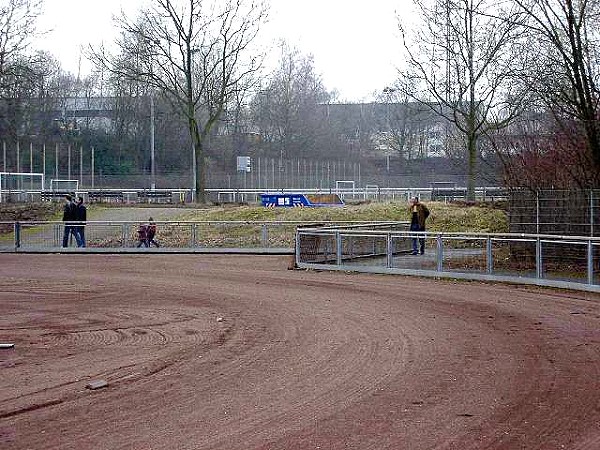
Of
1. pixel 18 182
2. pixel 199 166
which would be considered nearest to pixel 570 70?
pixel 199 166

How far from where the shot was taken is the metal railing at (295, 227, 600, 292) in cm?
1828

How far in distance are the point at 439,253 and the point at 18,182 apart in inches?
1488

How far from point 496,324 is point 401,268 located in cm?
862

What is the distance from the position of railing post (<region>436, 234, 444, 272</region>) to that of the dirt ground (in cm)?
263

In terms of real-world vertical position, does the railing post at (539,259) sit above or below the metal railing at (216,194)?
below

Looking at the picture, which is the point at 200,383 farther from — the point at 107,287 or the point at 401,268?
the point at 401,268

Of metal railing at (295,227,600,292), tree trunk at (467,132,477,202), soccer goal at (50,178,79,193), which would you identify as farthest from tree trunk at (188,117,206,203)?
metal railing at (295,227,600,292)

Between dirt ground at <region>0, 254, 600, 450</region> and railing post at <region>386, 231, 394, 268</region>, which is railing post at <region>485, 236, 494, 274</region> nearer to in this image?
dirt ground at <region>0, 254, 600, 450</region>

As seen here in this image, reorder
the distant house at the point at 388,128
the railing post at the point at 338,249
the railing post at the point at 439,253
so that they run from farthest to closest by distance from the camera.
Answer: the distant house at the point at 388,128 → the railing post at the point at 338,249 → the railing post at the point at 439,253

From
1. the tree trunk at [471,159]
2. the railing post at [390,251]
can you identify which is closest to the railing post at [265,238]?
the railing post at [390,251]

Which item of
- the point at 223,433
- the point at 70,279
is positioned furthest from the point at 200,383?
the point at 70,279

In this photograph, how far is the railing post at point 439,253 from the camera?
2109 centimetres

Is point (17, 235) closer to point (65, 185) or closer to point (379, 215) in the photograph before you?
point (379, 215)

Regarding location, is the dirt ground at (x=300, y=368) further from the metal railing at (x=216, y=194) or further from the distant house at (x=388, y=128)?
the distant house at (x=388, y=128)
